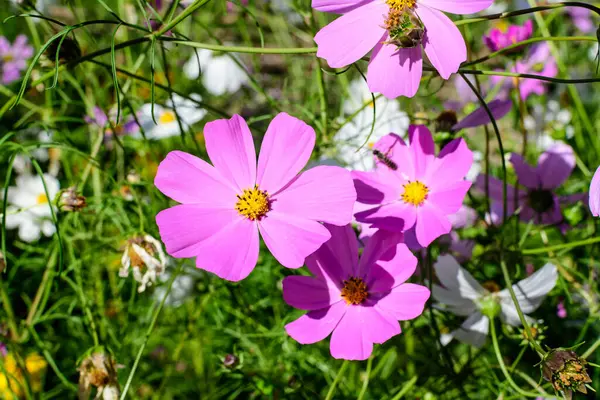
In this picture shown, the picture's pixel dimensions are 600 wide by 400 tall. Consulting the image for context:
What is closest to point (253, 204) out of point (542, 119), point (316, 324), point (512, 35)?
point (316, 324)

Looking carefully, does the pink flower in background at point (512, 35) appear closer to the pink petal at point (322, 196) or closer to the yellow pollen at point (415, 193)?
the yellow pollen at point (415, 193)

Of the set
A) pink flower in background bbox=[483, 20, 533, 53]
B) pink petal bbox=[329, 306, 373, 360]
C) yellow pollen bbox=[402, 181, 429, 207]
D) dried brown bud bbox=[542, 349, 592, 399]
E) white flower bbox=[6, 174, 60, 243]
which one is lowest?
dried brown bud bbox=[542, 349, 592, 399]

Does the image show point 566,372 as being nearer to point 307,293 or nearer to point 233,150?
point 307,293

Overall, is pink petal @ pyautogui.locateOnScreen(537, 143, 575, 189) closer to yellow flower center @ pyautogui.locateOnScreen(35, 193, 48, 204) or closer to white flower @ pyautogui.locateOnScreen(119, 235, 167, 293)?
white flower @ pyautogui.locateOnScreen(119, 235, 167, 293)

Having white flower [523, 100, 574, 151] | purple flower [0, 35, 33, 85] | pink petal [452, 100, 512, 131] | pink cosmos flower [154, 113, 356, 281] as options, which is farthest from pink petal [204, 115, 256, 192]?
purple flower [0, 35, 33, 85]

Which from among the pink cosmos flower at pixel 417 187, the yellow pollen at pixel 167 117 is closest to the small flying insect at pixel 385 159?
the pink cosmos flower at pixel 417 187

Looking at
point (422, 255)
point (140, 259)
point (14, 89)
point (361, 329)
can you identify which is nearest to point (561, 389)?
point (361, 329)
